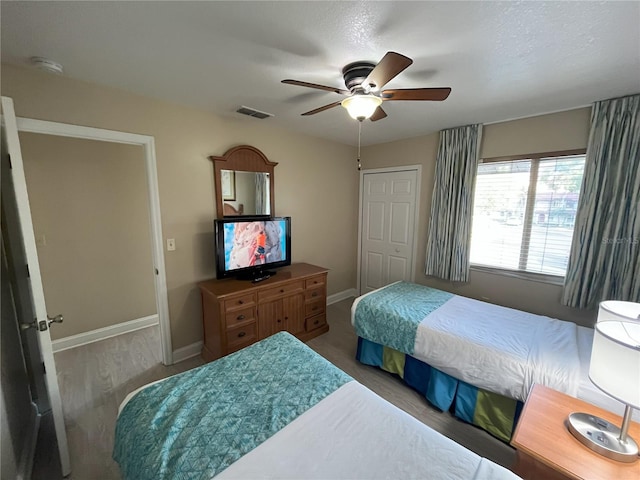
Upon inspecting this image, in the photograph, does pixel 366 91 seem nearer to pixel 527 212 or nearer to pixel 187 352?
pixel 527 212

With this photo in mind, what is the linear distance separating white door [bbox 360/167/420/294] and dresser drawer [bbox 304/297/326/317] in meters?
1.34

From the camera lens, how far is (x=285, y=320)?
2904 millimetres

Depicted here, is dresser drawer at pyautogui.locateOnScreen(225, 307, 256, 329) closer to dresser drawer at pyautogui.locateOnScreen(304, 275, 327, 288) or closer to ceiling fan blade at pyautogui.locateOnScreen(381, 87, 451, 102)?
dresser drawer at pyautogui.locateOnScreen(304, 275, 327, 288)

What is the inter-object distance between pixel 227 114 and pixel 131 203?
5.52 ft

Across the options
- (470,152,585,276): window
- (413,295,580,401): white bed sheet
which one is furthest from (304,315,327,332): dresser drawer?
(470,152,585,276): window

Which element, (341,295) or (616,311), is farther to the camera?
(341,295)

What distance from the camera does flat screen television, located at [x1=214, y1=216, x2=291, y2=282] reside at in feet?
8.55

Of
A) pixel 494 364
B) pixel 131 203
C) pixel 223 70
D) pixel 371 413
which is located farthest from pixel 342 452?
pixel 131 203

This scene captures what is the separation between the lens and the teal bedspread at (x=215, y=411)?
0.99 meters

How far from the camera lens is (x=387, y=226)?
→ 396 cm

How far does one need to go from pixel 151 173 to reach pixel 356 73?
1.95 metres

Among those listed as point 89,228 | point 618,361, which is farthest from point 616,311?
point 89,228

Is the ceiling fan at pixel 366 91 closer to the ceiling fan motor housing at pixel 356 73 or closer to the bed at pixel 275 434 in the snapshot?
the ceiling fan motor housing at pixel 356 73

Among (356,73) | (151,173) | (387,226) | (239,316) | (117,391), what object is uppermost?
(356,73)
